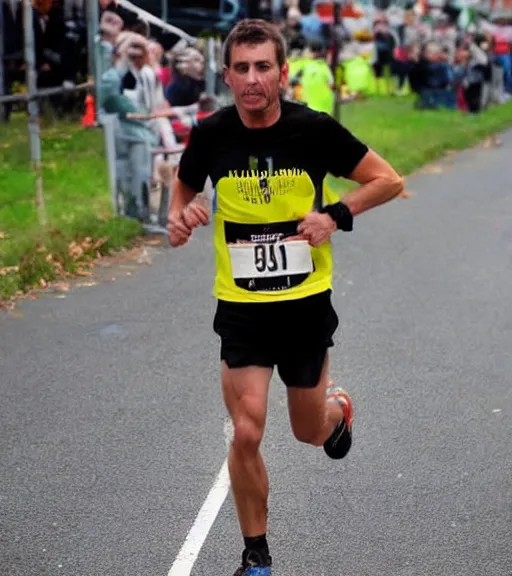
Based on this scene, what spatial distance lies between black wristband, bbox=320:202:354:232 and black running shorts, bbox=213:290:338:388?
0.27 meters

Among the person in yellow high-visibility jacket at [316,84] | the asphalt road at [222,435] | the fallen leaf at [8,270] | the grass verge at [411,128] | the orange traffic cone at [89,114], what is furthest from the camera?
the grass verge at [411,128]

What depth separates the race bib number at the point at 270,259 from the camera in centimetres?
399

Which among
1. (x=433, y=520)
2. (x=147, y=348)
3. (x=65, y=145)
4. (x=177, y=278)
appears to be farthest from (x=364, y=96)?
(x=433, y=520)

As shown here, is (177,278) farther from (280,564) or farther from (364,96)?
(364,96)

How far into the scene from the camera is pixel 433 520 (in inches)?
181

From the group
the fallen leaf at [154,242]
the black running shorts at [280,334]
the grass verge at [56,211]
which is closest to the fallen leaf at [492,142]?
the grass verge at [56,211]

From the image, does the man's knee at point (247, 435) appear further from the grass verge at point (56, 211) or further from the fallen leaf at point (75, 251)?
the fallen leaf at point (75, 251)

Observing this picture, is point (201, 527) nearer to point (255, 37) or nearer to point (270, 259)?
point (270, 259)

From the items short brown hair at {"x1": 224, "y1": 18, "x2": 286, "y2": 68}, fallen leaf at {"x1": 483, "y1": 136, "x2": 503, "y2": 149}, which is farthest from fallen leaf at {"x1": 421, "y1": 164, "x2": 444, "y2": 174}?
short brown hair at {"x1": 224, "y1": 18, "x2": 286, "y2": 68}

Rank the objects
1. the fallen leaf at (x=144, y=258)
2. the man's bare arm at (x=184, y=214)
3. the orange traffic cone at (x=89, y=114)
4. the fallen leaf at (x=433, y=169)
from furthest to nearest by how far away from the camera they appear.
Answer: the fallen leaf at (x=433, y=169), the orange traffic cone at (x=89, y=114), the fallen leaf at (x=144, y=258), the man's bare arm at (x=184, y=214)

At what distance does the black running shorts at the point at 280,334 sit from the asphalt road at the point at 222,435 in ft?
2.52

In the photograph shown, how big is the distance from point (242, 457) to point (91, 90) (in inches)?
302

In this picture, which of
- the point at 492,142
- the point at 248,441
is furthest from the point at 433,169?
the point at 248,441

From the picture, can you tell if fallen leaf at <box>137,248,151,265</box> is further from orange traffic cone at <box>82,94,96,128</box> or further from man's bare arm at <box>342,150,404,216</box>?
man's bare arm at <box>342,150,404,216</box>
